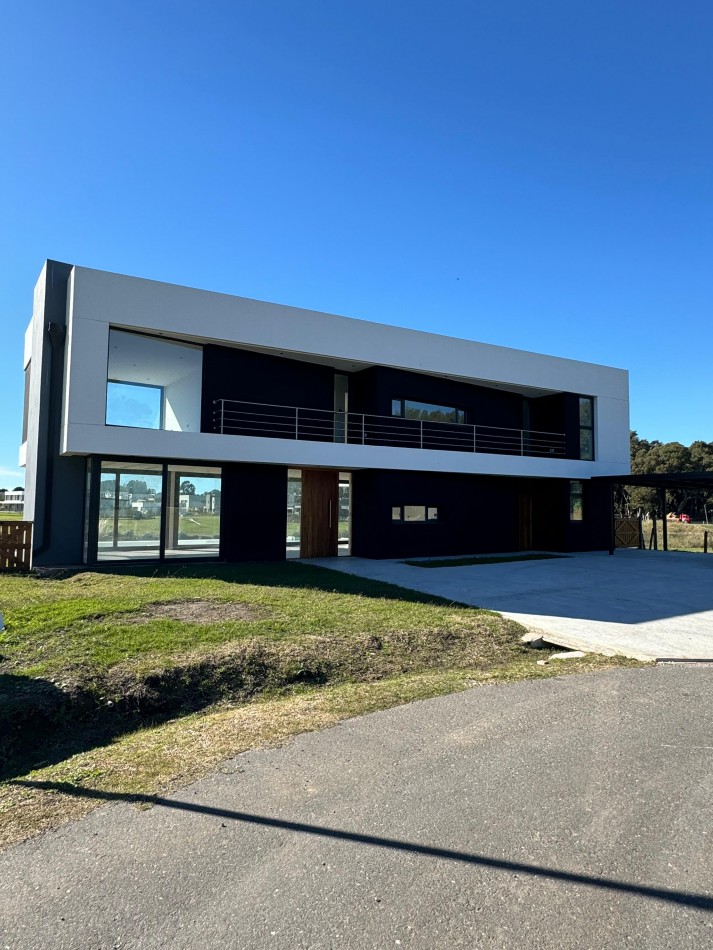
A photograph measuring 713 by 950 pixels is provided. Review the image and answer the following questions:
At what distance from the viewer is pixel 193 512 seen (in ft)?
48.2

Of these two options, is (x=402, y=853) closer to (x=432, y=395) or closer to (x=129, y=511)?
Answer: (x=129, y=511)

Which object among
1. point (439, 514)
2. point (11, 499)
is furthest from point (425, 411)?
point (11, 499)

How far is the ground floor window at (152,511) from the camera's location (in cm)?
1360

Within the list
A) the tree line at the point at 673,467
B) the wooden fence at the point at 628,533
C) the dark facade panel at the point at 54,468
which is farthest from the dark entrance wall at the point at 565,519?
the tree line at the point at 673,467

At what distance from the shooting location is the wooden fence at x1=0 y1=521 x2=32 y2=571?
42.7ft

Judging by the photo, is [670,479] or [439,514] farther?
[439,514]

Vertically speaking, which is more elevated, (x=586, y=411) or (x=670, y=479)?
(x=586, y=411)

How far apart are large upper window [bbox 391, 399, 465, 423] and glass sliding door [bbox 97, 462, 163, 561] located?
7.72 meters

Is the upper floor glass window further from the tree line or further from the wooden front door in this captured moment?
the tree line

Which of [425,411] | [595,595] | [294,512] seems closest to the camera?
[595,595]

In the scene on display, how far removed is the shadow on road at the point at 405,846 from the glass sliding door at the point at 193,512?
426 inches

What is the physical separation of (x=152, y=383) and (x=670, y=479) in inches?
625

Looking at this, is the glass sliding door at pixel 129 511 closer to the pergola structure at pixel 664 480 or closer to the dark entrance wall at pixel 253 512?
the dark entrance wall at pixel 253 512

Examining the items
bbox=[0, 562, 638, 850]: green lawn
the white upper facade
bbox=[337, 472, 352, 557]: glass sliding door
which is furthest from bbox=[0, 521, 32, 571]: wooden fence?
bbox=[337, 472, 352, 557]: glass sliding door
